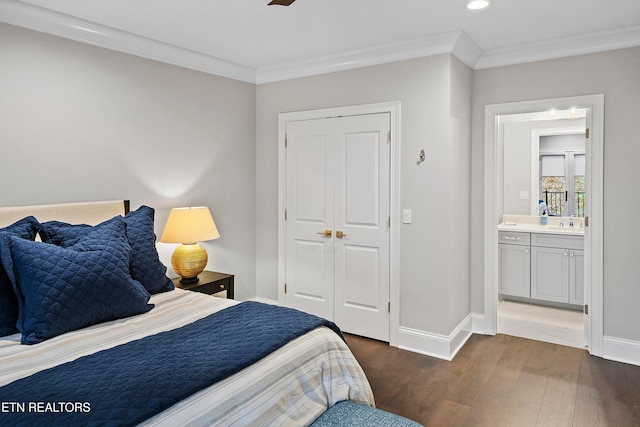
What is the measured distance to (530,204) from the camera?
16.6 feet

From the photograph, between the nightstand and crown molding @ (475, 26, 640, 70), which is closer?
crown molding @ (475, 26, 640, 70)

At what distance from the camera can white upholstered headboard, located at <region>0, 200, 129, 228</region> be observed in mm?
2543

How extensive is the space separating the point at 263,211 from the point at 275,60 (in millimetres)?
1457

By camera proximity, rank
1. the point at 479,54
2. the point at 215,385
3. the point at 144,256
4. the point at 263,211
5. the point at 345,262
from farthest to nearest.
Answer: the point at 263,211
the point at 345,262
the point at 479,54
the point at 144,256
the point at 215,385

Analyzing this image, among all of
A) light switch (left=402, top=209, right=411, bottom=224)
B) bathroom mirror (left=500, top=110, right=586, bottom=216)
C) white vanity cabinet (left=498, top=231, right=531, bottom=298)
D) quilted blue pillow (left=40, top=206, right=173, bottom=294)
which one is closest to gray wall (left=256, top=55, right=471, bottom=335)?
light switch (left=402, top=209, right=411, bottom=224)

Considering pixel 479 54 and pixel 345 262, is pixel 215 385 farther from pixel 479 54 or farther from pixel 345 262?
pixel 479 54

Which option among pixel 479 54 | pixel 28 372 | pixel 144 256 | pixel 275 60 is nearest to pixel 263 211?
pixel 275 60

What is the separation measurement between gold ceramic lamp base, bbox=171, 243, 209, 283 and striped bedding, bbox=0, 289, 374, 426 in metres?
1.03

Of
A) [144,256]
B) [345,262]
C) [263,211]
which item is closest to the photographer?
[144,256]

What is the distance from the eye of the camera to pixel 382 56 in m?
3.52

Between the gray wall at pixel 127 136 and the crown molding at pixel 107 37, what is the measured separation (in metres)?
0.05

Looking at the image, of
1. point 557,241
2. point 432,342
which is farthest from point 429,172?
point 557,241

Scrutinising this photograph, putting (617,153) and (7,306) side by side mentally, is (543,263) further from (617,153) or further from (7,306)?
(7,306)

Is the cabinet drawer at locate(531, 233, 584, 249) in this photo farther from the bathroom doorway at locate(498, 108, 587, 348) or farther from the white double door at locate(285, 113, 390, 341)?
the white double door at locate(285, 113, 390, 341)
